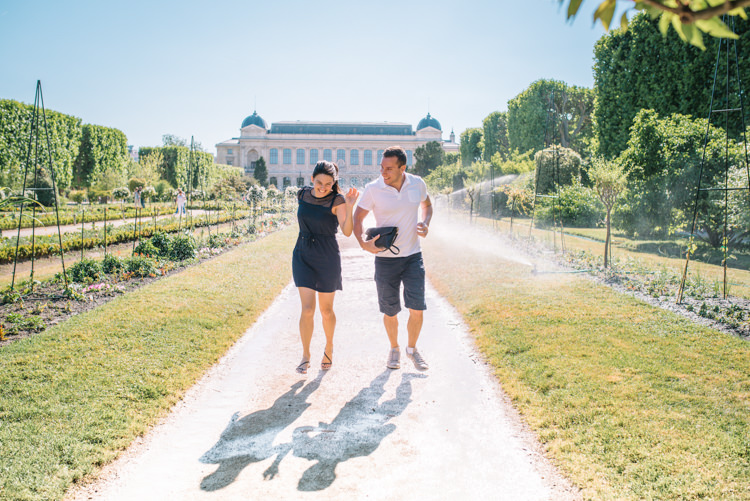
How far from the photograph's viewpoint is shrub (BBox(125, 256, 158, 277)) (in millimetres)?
8701

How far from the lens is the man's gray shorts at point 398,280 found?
4336mm

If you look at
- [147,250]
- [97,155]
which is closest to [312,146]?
[97,155]

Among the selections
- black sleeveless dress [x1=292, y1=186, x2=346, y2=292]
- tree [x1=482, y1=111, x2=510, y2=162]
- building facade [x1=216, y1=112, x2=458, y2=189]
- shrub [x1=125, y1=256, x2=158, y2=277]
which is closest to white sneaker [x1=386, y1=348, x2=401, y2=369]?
black sleeveless dress [x1=292, y1=186, x2=346, y2=292]

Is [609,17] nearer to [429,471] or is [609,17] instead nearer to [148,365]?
[429,471]

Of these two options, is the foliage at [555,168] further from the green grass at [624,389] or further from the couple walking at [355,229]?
the couple walking at [355,229]

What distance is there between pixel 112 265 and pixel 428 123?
87193 mm

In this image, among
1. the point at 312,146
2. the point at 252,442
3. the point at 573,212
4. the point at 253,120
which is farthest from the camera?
the point at 253,120

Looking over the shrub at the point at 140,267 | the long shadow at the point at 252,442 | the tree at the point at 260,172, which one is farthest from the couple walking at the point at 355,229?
the tree at the point at 260,172

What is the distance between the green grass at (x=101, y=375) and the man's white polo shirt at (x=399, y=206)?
2.07 meters

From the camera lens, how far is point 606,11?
3.88ft

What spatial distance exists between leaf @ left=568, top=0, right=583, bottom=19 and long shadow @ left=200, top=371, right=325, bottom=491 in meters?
2.60

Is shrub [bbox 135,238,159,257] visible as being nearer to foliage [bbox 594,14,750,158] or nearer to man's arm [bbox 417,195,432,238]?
man's arm [bbox 417,195,432,238]

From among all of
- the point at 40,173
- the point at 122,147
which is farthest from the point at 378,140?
the point at 40,173

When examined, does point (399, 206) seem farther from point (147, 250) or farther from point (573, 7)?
point (147, 250)
